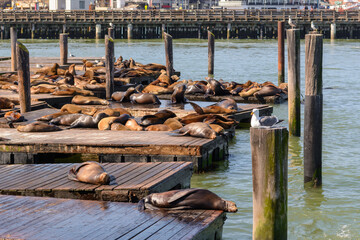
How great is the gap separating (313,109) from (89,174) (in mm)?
3354

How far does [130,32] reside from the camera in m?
55.3

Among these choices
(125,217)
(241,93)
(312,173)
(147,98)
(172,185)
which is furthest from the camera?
(241,93)

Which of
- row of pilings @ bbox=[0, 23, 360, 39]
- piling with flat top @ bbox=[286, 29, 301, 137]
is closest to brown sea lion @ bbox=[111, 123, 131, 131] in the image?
piling with flat top @ bbox=[286, 29, 301, 137]

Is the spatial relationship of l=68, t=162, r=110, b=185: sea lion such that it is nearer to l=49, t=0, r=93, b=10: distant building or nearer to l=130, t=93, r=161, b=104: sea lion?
l=130, t=93, r=161, b=104: sea lion

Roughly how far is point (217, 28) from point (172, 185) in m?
49.3

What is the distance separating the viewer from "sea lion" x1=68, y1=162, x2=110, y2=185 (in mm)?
6886

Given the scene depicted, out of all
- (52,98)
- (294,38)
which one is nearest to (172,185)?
(294,38)

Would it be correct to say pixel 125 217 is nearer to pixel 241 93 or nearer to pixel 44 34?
pixel 241 93

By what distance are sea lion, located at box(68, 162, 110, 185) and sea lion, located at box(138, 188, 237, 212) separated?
0.98 meters

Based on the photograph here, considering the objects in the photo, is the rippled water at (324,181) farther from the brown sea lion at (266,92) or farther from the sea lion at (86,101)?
the sea lion at (86,101)

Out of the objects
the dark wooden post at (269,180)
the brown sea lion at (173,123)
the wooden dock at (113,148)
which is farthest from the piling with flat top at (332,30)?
the dark wooden post at (269,180)

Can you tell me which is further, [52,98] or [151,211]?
[52,98]

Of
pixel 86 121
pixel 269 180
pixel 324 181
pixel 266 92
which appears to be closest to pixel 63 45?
pixel 266 92

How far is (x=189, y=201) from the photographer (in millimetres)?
5977
